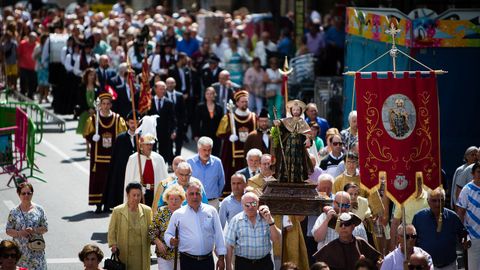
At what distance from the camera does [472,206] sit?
1711 cm

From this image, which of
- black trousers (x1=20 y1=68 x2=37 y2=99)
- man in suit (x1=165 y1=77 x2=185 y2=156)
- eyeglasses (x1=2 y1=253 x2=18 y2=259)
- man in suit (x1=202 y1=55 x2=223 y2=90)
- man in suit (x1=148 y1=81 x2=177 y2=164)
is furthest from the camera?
black trousers (x1=20 y1=68 x2=37 y2=99)

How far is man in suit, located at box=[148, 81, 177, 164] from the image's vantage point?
986 inches

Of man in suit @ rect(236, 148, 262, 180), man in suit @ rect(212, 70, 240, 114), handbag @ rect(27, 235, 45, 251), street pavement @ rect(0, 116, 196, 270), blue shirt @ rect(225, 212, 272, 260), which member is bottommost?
street pavement @ rect(0, 116, 196, 270)

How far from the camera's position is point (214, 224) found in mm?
15586

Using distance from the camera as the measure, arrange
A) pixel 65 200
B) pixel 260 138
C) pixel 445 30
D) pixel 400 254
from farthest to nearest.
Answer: pixel 65 200 < pixel 445 30 < pixel 260 138 < pixel 400 254

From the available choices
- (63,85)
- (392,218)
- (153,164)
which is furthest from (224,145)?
(63,85)

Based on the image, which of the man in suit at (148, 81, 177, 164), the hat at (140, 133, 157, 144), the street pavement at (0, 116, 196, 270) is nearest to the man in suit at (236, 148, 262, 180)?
the hat at (140, 133, 157, 144)

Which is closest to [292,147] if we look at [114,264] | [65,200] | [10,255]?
[114,264]

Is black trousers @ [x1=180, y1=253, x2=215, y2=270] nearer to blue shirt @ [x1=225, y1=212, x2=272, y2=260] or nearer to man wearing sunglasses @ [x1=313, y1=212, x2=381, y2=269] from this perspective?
blue shirt @ [x1=225, y1=212, x2=272, y2=260]

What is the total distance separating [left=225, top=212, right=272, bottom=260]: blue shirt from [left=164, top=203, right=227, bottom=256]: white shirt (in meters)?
0.17

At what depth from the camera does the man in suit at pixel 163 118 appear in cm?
2505

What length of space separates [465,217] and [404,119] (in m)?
2.37

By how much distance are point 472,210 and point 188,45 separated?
64.0ft

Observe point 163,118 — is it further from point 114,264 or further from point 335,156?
point 114,264
